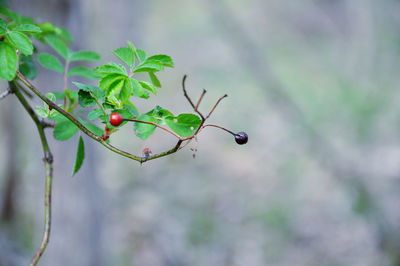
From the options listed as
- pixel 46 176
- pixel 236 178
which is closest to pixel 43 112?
pixel 46 176

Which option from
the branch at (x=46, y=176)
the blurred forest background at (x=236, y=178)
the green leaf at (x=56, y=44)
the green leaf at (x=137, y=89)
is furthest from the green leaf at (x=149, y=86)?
the blurred forest background at (x=236, y=178)

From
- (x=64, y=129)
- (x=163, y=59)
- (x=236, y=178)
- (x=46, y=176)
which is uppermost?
(x=163, y=59)

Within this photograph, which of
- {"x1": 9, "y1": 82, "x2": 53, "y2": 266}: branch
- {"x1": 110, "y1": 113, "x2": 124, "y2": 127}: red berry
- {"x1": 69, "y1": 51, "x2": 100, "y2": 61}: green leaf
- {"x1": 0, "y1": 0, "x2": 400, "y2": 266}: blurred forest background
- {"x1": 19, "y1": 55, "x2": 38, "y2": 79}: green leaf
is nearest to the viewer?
{"x1": 110, "y1": 113, "x2": 124, "y2": 127}: red berry

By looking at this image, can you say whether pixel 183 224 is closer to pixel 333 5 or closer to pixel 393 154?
pixel 393 154

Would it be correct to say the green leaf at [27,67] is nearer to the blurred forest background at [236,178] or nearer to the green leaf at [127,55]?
the green leaf at [127,55]

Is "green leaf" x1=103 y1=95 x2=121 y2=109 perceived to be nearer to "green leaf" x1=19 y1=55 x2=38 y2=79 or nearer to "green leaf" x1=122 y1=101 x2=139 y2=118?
"green leaf" x1=122 y1=101 x2=139 y2=118

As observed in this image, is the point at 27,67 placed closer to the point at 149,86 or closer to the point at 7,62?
the point at 7,62

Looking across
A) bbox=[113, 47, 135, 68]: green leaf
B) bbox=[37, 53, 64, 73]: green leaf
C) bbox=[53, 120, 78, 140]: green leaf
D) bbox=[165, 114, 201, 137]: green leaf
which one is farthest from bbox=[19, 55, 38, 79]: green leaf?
bbox=[165, 114, 201, 137]: green leaf

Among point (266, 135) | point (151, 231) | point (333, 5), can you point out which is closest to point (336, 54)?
point (333, 5)
